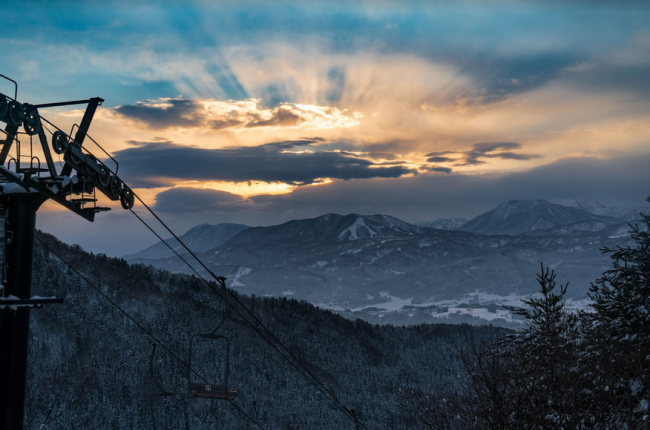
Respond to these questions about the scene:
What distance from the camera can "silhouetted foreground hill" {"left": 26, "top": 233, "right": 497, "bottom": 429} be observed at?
112812mm

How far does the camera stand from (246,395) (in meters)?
146

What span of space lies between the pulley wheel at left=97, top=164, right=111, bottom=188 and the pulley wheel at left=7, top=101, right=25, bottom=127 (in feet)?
8.92

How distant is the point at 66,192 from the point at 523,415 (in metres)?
19.4

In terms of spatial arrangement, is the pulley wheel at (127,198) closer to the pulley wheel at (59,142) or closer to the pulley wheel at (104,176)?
the pulley wheel at (104,176)

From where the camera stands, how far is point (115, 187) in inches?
695

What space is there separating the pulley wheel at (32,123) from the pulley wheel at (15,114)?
0.62 feet

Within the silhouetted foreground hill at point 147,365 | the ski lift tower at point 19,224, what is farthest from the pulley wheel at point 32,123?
the silhouetted foreground hill at point 147,365

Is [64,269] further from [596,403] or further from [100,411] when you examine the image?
[596,403]

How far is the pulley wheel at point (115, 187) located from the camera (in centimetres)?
1737

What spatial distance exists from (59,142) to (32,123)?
95cm

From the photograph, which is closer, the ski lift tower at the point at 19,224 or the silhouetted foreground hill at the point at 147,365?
the ski lift tower at the point at 19,224

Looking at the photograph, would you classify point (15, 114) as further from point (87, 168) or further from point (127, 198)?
point (127, 198)

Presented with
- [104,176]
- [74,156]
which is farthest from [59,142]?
[104,176]

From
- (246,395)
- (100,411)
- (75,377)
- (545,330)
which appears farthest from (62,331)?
(545,330)
